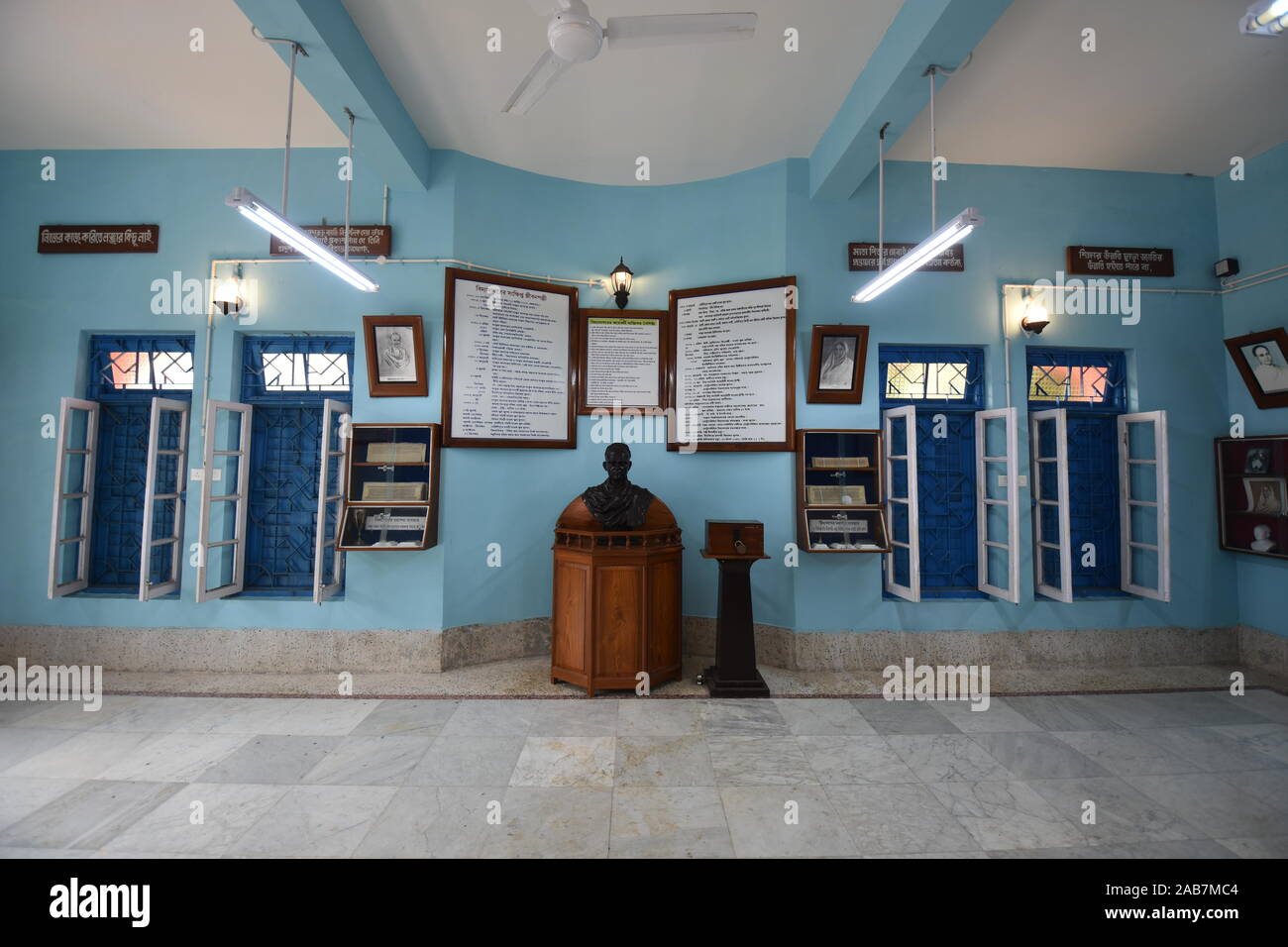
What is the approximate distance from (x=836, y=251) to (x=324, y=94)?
414 cm

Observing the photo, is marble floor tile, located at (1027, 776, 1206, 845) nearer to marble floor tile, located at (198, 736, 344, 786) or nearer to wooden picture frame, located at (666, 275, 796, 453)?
wooden picture frame, located at (666, 275, 796, 453)

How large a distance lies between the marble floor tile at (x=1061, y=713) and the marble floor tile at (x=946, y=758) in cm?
74

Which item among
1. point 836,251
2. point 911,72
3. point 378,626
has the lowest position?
point 378,626

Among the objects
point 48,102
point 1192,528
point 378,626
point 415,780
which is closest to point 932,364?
point 1192,528

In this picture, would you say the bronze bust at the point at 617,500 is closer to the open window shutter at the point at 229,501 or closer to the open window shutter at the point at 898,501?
the open window shutter at the point at 898,501

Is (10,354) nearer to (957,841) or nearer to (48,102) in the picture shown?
(48,102)

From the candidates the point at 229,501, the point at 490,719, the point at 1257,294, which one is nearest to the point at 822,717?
the point at 490,719

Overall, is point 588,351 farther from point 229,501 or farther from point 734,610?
point 229,501

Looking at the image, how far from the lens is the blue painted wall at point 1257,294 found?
4473 millimetres

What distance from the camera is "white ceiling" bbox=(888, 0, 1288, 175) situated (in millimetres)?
3270

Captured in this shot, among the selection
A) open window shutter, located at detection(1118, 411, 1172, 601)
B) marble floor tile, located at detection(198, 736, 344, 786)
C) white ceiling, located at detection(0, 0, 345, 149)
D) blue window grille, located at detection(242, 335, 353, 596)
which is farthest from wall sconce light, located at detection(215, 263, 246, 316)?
open window shutter, located at detection(1118, 411, 1172, 601)

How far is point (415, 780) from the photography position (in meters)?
2.87

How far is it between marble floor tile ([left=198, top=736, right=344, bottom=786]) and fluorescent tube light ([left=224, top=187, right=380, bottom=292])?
9.86ft

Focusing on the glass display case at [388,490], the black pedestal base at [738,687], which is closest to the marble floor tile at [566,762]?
the black pedestal base at [738,687]
